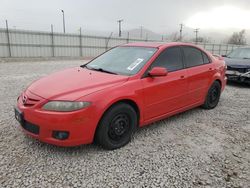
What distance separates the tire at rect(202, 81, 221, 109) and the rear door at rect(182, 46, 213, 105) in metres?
0.28

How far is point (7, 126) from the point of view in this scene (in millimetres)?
3850

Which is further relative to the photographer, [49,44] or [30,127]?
[49,44]

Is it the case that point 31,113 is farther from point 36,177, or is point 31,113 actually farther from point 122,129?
point 122,129

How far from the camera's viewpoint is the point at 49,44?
20.7 m

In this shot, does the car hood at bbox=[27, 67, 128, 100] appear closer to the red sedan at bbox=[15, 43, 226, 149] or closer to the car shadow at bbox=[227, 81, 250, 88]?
the red sedan at bbox=[15, 43, 226, 149]

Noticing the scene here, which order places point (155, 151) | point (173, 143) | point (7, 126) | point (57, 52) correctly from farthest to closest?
point (57, 52) → point (7, 126) → point (173, 143) → point (155, 151)

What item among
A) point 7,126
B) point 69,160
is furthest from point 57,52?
point 69,160

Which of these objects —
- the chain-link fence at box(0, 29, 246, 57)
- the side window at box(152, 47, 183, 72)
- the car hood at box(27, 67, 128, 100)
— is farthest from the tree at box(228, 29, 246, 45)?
the car hood at box(27, 67, 128, 100)

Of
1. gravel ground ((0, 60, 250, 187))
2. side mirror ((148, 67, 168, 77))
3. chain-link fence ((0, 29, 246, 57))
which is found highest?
chain-link fence ((0, 29, 246, 57))

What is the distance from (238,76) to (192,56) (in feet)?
14.1

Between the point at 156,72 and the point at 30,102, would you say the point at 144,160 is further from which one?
the point at 30,102

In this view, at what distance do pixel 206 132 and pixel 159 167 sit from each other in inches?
61.1

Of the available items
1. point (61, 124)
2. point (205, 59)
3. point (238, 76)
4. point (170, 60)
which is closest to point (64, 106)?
point (61, 124)

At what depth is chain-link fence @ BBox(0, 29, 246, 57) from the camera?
1852 cm
